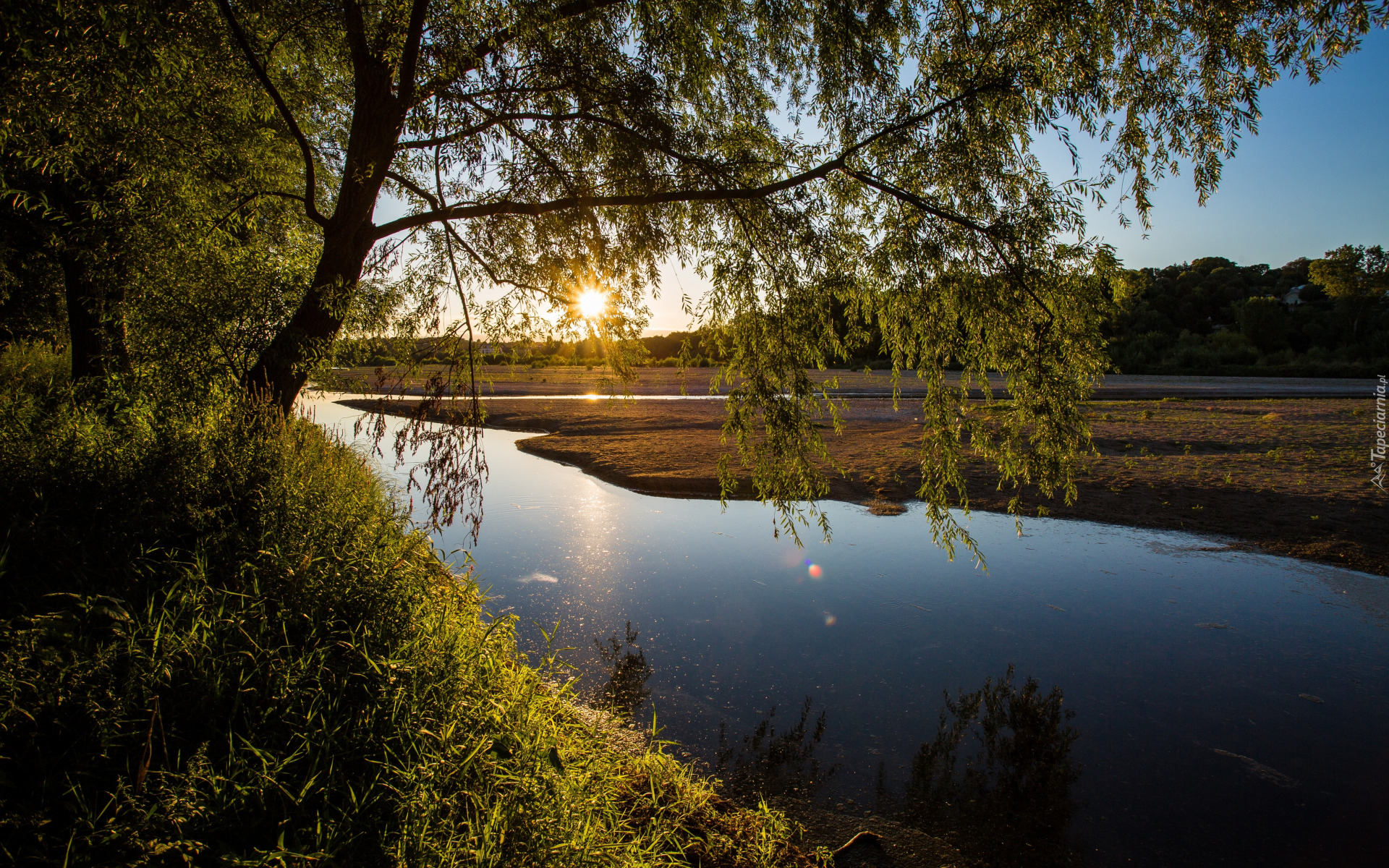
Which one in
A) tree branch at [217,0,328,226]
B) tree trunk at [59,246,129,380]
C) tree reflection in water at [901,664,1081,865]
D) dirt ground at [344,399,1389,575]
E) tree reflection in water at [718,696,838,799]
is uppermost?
tree branch at [217,0,328,226]

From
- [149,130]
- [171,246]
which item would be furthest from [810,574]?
[149,130]

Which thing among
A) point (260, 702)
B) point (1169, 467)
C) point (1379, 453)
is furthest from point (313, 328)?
point (1379, 453)

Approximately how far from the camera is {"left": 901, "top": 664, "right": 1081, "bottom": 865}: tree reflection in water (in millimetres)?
3611

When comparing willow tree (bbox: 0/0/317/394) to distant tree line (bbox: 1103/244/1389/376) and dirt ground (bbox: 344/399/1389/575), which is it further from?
distant tree line (bbox: 1103/244/1389/376)

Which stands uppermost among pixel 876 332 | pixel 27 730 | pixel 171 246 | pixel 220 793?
pixel 171 246

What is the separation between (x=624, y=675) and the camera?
5.34 meters

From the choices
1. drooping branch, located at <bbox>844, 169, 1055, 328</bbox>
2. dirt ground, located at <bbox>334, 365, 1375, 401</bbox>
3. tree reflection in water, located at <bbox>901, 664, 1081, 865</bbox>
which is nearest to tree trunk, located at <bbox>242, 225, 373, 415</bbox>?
drooping branch, located at <bbox>844, 169, 1055, 328</bbox>

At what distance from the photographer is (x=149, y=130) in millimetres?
6355

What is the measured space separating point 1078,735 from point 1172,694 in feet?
3.84

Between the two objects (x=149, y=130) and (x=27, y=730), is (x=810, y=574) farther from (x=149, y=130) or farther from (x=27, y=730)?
(x=149, y=130)

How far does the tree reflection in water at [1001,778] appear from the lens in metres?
3.61

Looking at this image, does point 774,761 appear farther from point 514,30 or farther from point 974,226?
point 514,30

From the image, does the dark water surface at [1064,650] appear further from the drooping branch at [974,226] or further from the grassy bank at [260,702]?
the drooping branch at [974,226]

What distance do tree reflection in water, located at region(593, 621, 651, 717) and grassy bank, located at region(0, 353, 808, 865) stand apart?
1.32 feet
